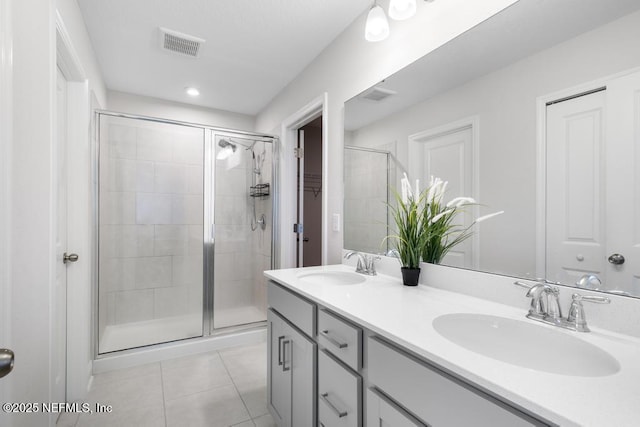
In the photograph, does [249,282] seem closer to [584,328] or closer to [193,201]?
[193,201]

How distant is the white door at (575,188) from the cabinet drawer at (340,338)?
68cm

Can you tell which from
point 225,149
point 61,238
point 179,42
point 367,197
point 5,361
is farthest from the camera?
point 225,149

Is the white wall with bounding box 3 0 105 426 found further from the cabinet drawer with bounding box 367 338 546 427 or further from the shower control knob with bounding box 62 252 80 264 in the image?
the cabinet drawer with bounding box 367 338 546 427

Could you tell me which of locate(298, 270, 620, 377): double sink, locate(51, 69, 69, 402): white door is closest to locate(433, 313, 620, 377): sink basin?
locate(298, 270, 620, 377): double sink

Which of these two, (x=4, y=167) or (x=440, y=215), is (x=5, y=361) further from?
(x=440, y=215)

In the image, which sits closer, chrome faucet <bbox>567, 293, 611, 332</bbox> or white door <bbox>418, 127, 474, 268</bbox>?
chrome faucet <bbox>567, 293, 611, 332</bbox>

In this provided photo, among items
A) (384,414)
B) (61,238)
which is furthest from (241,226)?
(384,414)

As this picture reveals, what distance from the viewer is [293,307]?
1402mm

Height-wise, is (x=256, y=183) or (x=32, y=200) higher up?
(x=256, y=183)

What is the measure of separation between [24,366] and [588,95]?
6.54 ft

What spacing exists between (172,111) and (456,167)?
3.17m

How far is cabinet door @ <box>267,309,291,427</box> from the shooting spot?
1467mm

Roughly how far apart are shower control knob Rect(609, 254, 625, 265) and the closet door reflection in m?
2.50

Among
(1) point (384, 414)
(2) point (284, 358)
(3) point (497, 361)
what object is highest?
(3) point (497, 361)
